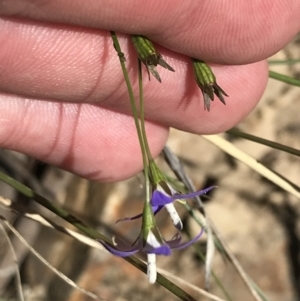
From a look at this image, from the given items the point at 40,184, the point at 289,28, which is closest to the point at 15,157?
the point at 40,184

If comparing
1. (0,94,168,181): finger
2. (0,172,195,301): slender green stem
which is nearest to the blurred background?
(0,94,168,181): finger

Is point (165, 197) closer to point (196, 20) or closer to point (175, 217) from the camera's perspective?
point (175, 217)

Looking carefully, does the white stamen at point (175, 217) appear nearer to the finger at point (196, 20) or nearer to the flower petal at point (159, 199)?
the flower petal at point (159, 199)

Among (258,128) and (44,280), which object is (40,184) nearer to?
(44,280)

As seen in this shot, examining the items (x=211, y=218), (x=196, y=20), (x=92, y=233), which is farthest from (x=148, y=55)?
(x=211, y=218)

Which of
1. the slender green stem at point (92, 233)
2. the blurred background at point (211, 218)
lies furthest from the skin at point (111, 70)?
the blurred background at point (211, 218)

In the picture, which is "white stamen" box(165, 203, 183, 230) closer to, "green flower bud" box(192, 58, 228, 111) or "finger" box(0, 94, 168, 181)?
→ "green flower bud" box(192, 58, 228, 111)
